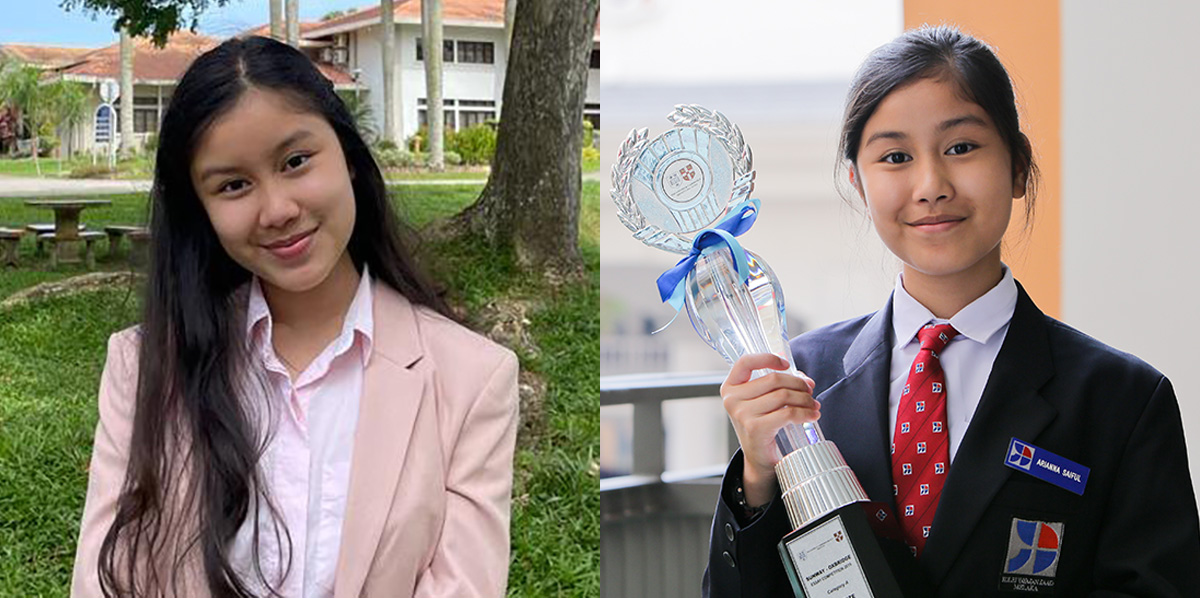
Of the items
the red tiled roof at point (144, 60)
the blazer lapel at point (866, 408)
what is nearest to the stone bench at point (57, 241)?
the red tiled roof at point (144, 60)

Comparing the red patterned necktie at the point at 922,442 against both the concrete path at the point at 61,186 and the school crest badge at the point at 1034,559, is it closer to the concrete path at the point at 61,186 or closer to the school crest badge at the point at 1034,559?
the school crest badge at the point at 1034,559

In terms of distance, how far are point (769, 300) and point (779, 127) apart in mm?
2035

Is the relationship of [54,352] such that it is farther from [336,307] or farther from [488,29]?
[336,307]

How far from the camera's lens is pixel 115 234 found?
401 centimetres

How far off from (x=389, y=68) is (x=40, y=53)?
0.96 m

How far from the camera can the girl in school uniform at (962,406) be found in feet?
4.20

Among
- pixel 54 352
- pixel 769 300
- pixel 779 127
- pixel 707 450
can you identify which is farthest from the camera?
pixel 54 352

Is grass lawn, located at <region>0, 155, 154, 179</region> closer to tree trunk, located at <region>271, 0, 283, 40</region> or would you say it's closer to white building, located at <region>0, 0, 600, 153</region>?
white building, located at <region>0, 0, 600, 153</region>

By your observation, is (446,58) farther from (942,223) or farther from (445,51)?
(942,223)

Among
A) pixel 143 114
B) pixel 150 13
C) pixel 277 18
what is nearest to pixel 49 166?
pixel 143 114

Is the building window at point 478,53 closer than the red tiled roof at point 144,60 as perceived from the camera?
No

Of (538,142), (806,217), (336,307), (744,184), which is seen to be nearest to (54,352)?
(538,142)

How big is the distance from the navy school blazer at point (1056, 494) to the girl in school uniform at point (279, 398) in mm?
289

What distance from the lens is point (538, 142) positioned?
4.05m
